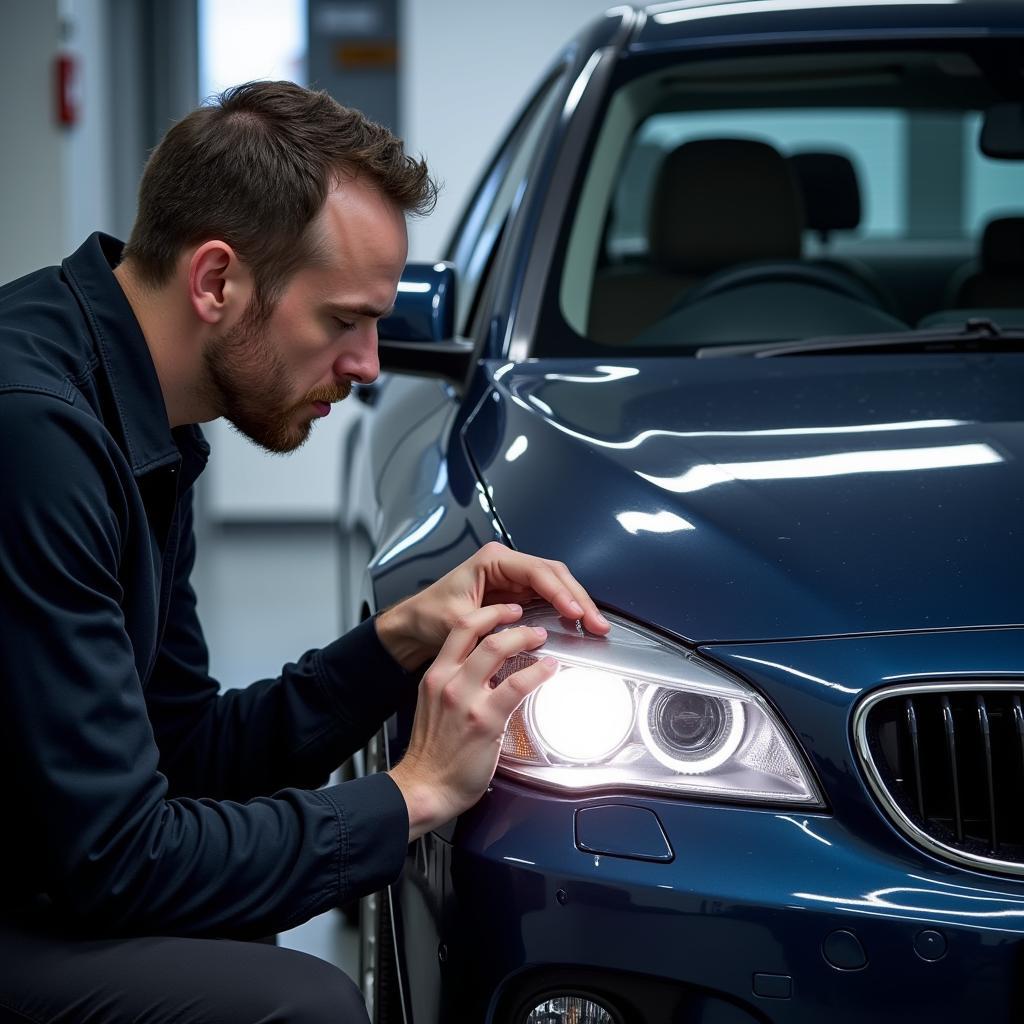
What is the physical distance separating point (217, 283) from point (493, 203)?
158cm

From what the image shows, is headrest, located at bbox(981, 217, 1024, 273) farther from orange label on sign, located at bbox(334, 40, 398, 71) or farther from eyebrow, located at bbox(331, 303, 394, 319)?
orange label on sign, located at bbox(334, 40, 398, 71)

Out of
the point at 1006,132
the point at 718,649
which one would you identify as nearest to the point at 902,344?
the point at 1006,132

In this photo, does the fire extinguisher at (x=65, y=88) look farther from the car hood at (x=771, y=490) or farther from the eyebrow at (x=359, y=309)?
the eyebrow at (x=359, y=309)

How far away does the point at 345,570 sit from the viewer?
112 inches

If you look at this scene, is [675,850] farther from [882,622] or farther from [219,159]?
[219,159]

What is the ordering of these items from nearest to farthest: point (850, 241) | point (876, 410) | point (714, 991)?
1. point (714, 991)
2. point (876, 410)
3. point (850, 241)

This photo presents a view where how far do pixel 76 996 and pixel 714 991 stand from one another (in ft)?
1.69

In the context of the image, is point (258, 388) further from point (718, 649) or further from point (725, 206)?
point (725, 206)

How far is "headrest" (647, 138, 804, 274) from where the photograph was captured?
94.9 inches

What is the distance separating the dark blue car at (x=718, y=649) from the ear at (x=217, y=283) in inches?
13.2

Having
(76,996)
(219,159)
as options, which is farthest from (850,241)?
(76,996)

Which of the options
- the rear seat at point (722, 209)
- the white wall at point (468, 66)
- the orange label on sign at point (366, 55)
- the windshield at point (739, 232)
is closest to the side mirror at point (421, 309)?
the windshield at point (739, 232)

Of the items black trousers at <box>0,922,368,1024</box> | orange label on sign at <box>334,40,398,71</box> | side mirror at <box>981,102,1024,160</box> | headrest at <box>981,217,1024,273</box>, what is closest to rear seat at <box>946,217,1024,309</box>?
headrest at <box>981,217,1024,273</box>

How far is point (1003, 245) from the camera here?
2547 millimetres
